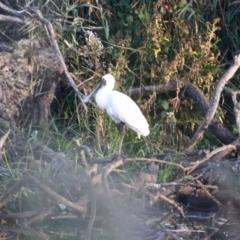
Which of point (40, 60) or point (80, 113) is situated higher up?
point (40, 60)

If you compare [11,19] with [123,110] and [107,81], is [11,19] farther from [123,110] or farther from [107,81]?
[123,110]

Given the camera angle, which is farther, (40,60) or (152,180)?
(40,60)

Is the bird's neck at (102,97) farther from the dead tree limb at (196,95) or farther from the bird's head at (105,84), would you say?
the dead tree limb at (196,95)

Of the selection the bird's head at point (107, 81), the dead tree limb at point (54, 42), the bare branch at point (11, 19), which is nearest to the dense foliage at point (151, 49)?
the bare branch at point (11, 19)

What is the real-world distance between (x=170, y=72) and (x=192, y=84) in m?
0.24

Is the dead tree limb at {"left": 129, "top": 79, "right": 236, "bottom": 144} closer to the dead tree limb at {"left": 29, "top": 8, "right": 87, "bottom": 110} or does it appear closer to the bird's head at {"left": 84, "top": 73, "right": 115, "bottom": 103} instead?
the bird's head at {"left": 84, "top": 73, "right": 115, "bottom": 103}

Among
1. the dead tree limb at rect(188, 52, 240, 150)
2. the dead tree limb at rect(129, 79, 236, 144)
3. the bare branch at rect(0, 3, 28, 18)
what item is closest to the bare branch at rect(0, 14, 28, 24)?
the bare branch at rect(0, 3, 28, 18)

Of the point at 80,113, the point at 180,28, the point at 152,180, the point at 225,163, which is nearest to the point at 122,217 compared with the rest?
the point at 152,180

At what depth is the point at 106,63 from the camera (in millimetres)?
8164

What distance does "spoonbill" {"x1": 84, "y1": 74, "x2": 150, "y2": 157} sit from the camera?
6934 millimetres

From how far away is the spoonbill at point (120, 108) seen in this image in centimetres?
693

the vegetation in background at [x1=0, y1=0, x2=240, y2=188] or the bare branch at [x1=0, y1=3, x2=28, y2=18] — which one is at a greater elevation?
the bare branch at [x1=0, y1=3, x2=28, y2=18]

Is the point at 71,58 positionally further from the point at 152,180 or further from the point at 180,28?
the point at 152,180

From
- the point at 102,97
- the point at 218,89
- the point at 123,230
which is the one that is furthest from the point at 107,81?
the point at 123,230
